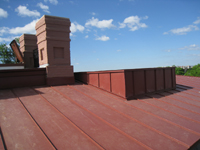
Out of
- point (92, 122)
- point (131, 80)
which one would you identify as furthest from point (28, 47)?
point (92, 122)

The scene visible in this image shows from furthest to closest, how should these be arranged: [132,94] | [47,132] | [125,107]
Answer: [132,94] < [125,107] < [47,132]

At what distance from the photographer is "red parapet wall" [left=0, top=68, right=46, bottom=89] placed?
7488 millimetres

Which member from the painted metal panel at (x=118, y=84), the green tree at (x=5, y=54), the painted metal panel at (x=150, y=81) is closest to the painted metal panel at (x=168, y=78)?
the painted metal panel at (x=150, y=81)

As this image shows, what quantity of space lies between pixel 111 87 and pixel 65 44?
3.86m

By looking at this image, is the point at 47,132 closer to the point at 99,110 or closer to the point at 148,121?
the point at 99,110

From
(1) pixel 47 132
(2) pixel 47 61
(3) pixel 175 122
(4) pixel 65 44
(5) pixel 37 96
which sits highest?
(4) pixel 65 44

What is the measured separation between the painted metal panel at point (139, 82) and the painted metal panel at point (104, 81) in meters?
1.36

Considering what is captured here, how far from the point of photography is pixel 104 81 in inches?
316

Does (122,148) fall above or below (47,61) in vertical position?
below

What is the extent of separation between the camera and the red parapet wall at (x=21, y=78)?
24.6 feet

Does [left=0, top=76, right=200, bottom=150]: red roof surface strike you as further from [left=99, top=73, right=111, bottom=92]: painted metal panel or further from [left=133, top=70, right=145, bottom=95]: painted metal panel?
[left=99, top=73, right=111, bottom=92]: painted metal panel

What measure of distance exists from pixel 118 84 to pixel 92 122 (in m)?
3.02

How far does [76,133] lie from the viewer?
393cm

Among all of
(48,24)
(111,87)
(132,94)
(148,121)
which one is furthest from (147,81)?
(48,24)
